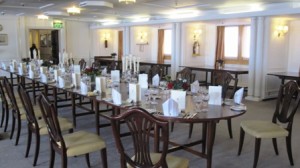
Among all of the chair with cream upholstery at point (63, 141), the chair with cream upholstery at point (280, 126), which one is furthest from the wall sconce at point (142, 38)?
the chair with cream upholstery at point (63, 141)

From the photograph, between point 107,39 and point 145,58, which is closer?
point 145,58

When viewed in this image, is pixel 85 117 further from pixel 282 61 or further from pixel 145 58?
pixel 145 58

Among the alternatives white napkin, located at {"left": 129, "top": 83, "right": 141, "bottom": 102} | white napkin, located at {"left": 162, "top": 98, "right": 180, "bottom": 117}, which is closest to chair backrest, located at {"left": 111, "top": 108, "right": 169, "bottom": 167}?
white napkin, located at {"left": 162, "top": 98, "right": 180, "bottom": 117}

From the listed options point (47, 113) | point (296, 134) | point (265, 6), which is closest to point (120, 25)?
point (265, 6)

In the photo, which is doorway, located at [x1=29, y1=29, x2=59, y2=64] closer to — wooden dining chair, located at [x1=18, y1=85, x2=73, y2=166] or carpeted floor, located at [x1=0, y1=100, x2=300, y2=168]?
carpeted floor, located at [x1=0, y1=100, x2=300, y2=168]

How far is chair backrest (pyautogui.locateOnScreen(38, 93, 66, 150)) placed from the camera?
263 centimetres

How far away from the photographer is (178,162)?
7.82 ft

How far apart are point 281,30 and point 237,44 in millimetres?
1972

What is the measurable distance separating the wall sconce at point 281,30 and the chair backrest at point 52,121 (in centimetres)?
646

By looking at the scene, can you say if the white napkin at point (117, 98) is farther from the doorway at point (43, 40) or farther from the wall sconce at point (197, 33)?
the doorway at point (43, 40)

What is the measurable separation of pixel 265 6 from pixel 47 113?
6.12m

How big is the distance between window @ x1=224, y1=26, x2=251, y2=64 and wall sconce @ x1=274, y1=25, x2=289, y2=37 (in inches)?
57.4

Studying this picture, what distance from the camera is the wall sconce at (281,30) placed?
295 inches

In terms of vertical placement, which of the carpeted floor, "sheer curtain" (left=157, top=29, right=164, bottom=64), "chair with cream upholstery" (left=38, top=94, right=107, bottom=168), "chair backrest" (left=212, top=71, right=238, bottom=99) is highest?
"sheer curtain" (left=157, top=29, right=164, bottom=64)
